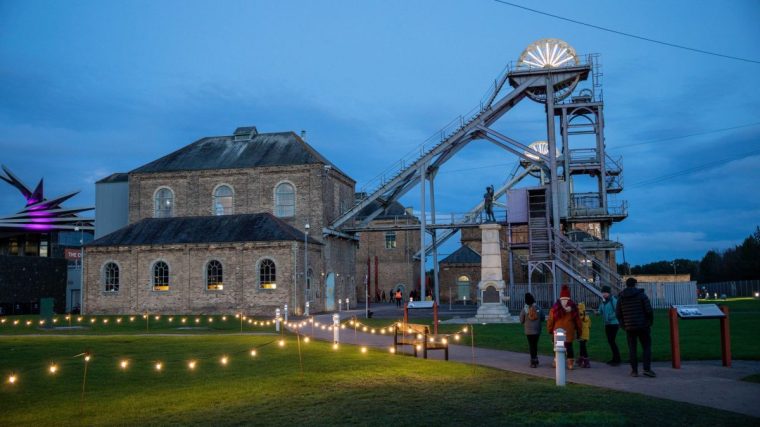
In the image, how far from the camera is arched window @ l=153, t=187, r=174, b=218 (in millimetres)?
47875

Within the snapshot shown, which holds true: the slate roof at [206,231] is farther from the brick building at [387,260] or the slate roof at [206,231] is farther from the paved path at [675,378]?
the paved path at [675,378]

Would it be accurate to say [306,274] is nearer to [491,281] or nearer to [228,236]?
[228,236]

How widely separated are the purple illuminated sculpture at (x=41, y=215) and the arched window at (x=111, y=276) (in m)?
23.9

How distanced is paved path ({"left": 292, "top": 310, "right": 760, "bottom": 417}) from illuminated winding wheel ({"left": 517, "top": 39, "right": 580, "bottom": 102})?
31343 mm

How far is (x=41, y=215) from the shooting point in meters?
65.4

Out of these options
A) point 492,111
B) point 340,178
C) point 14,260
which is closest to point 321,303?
point 340,178

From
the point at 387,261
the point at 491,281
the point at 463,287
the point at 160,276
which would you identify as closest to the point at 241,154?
the point at 160,276

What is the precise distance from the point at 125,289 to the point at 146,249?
304 cm

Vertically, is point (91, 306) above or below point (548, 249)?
below

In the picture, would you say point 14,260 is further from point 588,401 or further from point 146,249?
point 588,401

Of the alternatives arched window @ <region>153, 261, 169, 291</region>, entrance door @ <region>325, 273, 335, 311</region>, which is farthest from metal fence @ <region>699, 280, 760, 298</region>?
arched window @ <region>153, 261, 169, 291</region>

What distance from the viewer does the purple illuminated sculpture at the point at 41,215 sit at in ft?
208

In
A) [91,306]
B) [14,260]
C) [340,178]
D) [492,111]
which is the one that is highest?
[492,111]

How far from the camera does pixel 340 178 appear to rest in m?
48.6
